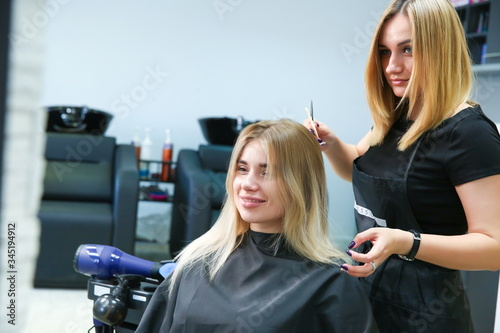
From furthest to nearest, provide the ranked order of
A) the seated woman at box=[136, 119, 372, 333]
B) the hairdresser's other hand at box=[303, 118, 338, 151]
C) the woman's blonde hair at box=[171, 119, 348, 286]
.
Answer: the hairdresser's other hand at box=[303, 118, 338, 151]
the woman's blonde hair at box=[171, 119, 348, 286]
the seated woman at box=[136, 119, 372, 333]

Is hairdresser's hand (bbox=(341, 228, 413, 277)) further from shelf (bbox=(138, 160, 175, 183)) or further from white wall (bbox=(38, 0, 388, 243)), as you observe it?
white wall (bbox=(38, 0, 388, 243))

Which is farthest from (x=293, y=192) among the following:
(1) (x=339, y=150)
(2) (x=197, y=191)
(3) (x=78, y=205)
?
(3) (x=78, y=205)

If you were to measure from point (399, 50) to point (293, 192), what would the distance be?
1.57 feet

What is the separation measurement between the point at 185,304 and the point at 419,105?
84 cm

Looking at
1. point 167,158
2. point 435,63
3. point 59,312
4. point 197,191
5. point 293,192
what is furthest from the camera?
point 167,158

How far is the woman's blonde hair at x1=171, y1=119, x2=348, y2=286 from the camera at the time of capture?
Answer: 4.87ft

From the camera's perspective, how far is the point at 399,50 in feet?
4.37

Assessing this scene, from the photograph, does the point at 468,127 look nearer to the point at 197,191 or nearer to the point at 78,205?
the point at 197,191

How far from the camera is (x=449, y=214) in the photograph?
128 centimetres

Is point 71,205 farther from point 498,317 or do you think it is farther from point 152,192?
point 498,317

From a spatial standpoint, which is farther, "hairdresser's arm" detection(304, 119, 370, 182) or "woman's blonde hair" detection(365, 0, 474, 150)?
"hairdresser's arm" detection(304, 119, 370, 182)

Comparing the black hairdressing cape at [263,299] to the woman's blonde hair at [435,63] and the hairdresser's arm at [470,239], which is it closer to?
the hairdresser's arm at [470,239]

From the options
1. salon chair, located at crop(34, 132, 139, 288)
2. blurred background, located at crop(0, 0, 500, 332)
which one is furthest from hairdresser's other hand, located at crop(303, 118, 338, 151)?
blurred background, located at crop(0, 0, 500, 332)

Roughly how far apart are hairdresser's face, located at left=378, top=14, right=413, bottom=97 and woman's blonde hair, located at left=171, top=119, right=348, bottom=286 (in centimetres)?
31
